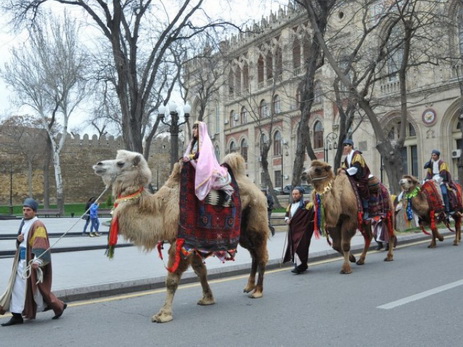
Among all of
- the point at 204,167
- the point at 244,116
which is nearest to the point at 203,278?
the point at 204,167

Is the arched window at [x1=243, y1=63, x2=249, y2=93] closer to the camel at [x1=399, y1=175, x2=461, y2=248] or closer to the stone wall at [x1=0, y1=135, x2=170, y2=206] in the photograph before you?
the stone wall at [x1=0, y1=135, x2=170, y2=206]

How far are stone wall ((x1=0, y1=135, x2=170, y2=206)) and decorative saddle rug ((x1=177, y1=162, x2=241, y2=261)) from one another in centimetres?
4647

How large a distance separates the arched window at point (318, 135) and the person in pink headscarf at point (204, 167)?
3928 cm

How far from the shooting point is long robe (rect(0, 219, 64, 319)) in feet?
19.8

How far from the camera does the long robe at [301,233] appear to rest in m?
9.59

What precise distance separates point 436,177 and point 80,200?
1966 inches

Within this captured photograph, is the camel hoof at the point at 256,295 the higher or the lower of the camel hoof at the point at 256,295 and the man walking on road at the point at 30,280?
the lower

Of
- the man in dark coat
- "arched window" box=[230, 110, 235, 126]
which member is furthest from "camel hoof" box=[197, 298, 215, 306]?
"arched window" box=[230, 110, 235, 126]

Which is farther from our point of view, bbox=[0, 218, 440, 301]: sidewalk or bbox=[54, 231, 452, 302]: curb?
bbox=[0, 218, 440, 301]: sidewalk

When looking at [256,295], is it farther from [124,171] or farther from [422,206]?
[422,206]

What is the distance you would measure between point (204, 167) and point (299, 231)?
395 cm

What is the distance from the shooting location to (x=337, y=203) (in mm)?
9258

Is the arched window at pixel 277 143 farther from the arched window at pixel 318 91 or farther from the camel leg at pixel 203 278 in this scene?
the camel leg at pixel 203 278

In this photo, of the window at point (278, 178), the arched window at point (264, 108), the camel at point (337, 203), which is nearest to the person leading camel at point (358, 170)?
A: the camel at point (337, 203)
